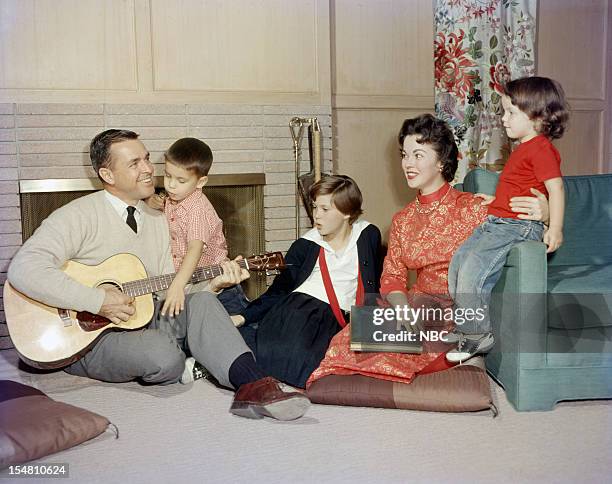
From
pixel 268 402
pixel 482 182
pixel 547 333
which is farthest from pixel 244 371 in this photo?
pixel 482 182

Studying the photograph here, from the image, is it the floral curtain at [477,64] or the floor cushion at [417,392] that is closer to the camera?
the floor cushion at [417,392]

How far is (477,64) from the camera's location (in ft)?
11.7

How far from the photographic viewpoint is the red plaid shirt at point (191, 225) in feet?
8.66

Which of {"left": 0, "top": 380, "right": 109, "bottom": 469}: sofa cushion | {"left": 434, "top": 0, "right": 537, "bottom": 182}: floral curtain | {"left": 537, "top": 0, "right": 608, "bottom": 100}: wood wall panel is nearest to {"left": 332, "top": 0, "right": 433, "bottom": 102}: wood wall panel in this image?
{"left": 434, "top": 0, "right": 537, "bottom": 182}: floral curtain

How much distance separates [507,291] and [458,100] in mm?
1563

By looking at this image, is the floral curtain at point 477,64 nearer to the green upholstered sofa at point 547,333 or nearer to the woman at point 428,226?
the woman at point 428,226

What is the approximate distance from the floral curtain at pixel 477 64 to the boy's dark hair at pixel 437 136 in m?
1.08

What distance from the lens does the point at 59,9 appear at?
3.01m

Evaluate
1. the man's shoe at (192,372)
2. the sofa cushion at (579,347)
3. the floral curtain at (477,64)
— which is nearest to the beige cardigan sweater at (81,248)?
the man's shoe at (192,372)

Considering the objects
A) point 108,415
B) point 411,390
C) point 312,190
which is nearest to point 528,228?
point 411,390

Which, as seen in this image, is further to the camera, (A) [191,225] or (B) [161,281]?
(A) [191,225]

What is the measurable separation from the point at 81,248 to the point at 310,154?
51.5 inches

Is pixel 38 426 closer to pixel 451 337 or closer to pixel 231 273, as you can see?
pixel 231 273

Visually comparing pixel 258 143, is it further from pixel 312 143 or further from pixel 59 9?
pixel 59 9
